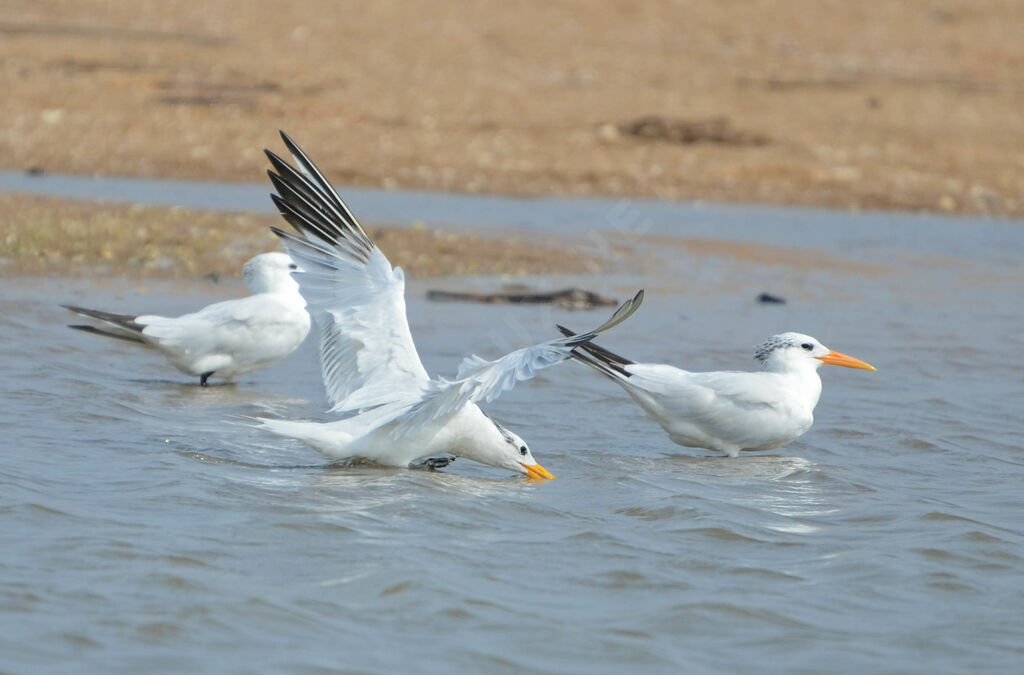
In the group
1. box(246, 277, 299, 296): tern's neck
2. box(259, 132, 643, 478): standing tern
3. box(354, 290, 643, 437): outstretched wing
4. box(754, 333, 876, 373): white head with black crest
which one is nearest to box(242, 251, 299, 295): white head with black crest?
box(246, 277, 299, 296): tern's neck

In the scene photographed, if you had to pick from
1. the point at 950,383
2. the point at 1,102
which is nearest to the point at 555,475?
the point at 950,383

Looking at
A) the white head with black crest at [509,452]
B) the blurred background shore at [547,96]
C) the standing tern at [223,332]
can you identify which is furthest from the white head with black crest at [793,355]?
the blurred background shore at [547,96]

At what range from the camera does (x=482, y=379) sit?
18.7 feet

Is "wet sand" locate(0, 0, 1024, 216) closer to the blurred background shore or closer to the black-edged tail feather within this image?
the blurred background shore

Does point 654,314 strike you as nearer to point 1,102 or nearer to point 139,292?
point 139,292

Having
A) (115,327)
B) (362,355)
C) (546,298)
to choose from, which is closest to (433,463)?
(362,355)

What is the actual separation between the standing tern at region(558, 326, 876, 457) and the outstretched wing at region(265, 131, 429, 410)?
0.96 m

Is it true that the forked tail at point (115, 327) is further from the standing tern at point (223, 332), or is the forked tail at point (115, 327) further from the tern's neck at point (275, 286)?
the tern's neck at point (275, 286)

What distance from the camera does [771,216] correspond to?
17781 millimetres

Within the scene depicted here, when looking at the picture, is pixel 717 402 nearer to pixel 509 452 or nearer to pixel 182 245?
pixel 509 452

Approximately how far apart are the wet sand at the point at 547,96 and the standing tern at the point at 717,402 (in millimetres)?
10958

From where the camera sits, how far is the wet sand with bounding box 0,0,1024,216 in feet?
61.3

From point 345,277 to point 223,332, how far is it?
1738mm

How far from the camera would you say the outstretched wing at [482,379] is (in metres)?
5.48
